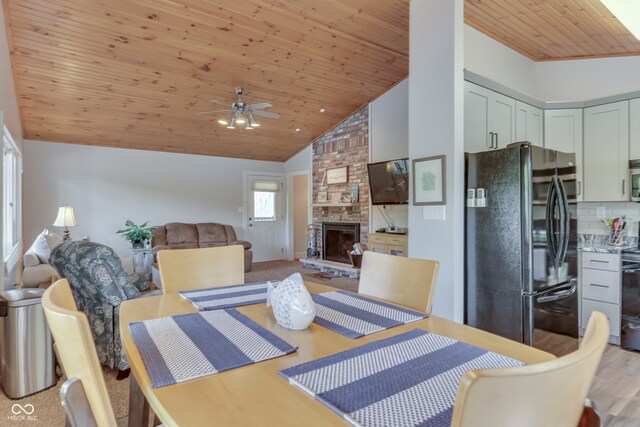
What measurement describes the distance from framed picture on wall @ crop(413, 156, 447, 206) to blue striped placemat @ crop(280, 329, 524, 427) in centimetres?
190

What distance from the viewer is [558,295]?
105 inches

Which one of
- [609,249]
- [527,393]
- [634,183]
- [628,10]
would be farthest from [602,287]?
[527,393]

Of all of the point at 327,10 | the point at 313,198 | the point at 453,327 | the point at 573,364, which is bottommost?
the point at 453,327

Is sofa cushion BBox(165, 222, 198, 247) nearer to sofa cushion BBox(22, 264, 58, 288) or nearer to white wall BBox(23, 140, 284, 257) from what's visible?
white wall BBox(23, 140, 284, 257)

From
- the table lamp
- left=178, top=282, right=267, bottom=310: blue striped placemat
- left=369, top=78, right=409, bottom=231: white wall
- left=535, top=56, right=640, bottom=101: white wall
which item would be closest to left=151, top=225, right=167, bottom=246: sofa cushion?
the table lamp

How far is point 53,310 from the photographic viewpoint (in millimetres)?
734

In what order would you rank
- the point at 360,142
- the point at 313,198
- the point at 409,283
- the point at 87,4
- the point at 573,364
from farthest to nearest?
1. the point at 313,198
2. the point at 360,142
3. the point at 87,4
4. the point at 409,283
5. the point at 573,364

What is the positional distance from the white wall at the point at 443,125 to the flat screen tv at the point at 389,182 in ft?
7.08

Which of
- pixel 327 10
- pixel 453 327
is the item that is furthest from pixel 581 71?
pixel 453 327

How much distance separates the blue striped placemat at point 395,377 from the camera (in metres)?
0.70

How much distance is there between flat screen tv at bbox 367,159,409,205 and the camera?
5.18 metres

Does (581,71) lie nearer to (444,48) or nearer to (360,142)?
(444,48)

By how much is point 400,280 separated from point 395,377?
843 mm

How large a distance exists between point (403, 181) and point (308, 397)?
4657mm
